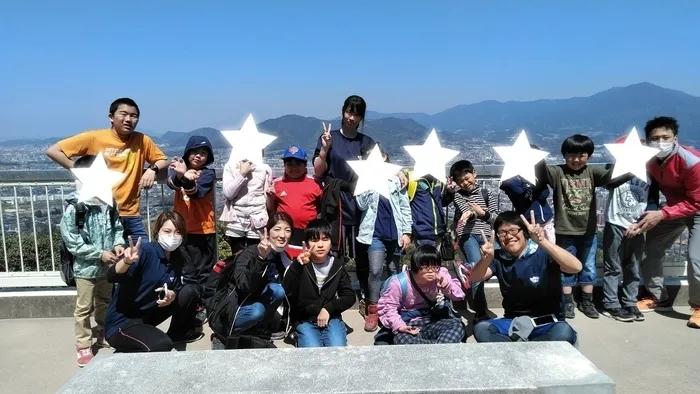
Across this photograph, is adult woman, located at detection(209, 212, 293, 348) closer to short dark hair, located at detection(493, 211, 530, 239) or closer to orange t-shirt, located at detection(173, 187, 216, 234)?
orange t-shirt, located at detection(173, 187, 216, 234)

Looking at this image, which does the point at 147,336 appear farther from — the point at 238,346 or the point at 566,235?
the point at 566,235

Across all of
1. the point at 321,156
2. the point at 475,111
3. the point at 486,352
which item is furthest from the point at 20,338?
the point at 475,111

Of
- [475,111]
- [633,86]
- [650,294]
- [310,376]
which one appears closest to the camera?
[310,376]

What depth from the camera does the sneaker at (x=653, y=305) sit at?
16.3 ft

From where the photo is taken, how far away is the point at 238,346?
3.89 metres

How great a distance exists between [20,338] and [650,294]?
6.08 meters

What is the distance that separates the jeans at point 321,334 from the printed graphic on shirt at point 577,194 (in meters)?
2.44

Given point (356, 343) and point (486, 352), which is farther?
point (356, 343)

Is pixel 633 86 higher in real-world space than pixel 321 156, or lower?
higher

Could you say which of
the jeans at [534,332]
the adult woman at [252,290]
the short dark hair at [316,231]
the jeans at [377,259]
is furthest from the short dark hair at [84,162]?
the jeans at [534,332]

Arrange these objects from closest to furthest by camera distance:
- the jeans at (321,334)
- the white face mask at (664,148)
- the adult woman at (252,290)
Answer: the adult woman at (252,290), the jeans at (321,334), the white face mask at (664,148)

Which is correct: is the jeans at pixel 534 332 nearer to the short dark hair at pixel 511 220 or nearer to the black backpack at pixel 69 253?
the short dark hair at pixel 511 220

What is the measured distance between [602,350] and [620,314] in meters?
0.79

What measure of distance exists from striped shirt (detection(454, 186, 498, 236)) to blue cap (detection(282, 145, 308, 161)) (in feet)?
4.89
